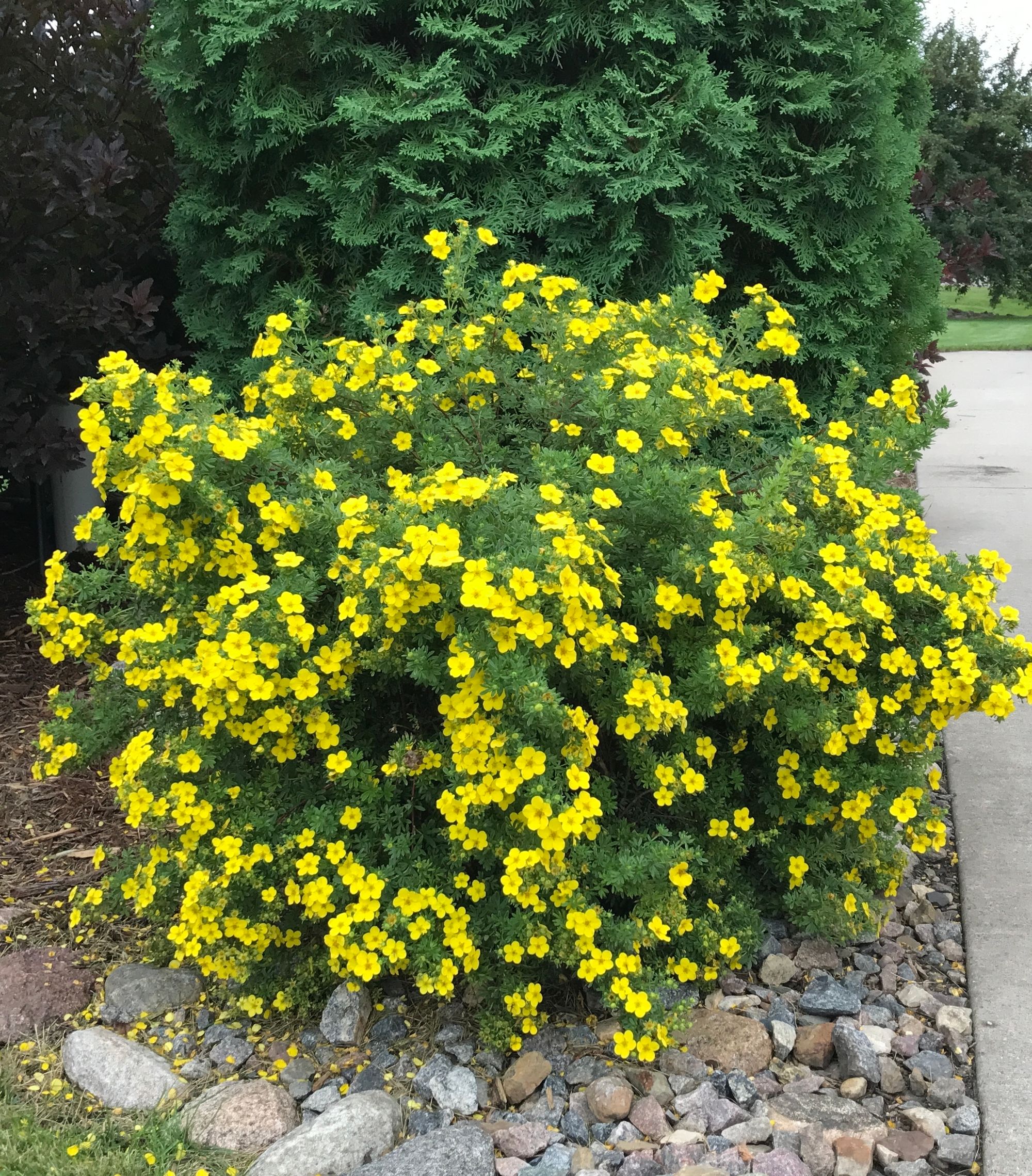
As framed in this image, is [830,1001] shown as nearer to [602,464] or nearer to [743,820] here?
[743,820]

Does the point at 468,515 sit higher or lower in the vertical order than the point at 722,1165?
higher

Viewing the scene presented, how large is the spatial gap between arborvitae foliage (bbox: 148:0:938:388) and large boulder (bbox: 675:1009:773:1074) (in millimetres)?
2449

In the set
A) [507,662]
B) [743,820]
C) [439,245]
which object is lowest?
[743,820]

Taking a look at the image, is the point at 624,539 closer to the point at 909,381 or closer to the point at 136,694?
the point at 909,381

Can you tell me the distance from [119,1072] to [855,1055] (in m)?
1.52

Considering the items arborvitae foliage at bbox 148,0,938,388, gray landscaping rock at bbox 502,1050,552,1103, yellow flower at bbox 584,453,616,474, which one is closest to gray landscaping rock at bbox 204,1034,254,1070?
gray landscaping rock at bbox 502,1050,552,1103

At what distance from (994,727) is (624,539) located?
75.3 inches

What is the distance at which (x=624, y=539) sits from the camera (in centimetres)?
259

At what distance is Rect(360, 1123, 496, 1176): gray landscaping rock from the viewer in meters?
1.96

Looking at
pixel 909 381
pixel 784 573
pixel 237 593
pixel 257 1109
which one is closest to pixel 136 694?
pixel 237 593

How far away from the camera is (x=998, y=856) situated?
9.84 feet

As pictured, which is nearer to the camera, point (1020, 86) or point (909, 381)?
point (909, 381)

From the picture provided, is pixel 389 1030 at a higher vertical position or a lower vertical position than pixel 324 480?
lower

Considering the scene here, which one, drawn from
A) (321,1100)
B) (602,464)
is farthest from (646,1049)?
(602,464)
